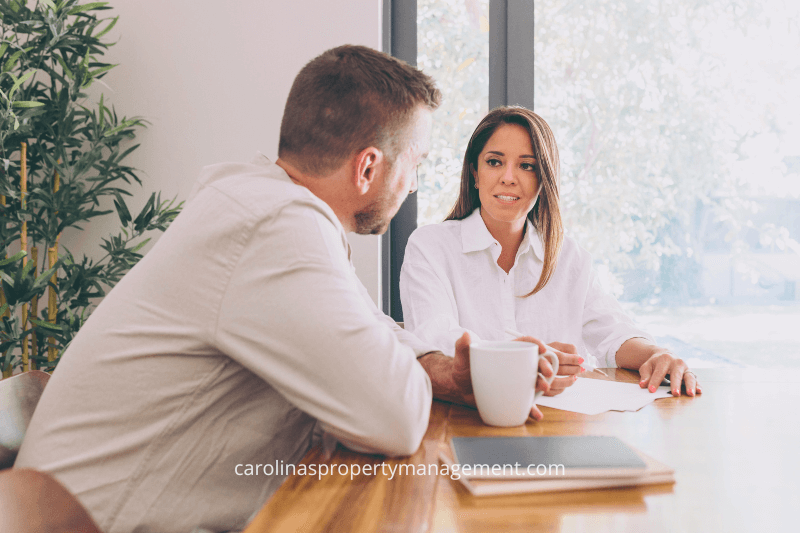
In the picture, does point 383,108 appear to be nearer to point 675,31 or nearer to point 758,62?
point 675,31

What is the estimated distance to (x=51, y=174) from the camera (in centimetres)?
199

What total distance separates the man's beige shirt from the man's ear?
189mm

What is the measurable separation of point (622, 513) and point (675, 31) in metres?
2.42

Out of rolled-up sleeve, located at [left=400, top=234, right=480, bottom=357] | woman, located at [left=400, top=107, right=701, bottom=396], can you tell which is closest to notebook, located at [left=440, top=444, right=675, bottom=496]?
rolled-up sleeve, located at [left=400, top=234, right=480, bottom=357]

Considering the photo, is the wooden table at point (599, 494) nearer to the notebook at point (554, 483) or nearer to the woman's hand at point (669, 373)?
the notebook at point (554, 483)

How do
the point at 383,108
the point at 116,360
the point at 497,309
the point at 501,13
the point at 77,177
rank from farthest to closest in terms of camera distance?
the point at 501,13 < the point at 77,177 < the point at 497,309 < the point at 383,108 < the point at 116,360

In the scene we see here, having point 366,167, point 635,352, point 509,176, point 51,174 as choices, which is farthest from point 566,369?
point 51,174

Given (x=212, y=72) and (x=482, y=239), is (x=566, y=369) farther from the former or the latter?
(x=212, y=72)

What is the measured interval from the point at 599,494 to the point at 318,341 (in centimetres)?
36

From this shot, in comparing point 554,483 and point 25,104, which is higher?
point 25,104

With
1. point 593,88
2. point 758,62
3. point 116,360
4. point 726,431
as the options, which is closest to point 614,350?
point 726,431

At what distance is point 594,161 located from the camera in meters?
2.35

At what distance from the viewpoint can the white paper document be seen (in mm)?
903

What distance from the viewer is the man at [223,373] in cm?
65
